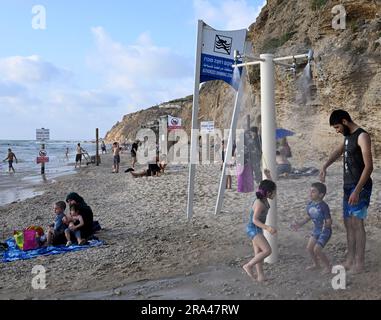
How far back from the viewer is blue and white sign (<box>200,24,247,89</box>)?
809 cm

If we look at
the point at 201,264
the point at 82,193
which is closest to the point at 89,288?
the point at 201,264

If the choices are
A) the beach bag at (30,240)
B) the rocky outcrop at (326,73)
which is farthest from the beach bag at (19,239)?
the rocky outcrop at (326,73)

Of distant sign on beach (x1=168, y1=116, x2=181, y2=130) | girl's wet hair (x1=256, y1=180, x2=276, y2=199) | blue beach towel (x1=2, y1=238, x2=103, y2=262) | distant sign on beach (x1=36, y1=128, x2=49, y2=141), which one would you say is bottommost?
blue beach towel (x1=2, y1=238, x2=103, y2=262)

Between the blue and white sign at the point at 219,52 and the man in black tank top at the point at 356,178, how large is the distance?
Answer: 357 cm

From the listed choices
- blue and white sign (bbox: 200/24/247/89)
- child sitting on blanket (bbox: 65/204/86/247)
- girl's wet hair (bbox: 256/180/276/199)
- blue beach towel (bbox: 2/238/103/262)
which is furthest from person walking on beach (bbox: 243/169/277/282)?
blue and white sign (bbox: 200/24/247/89)

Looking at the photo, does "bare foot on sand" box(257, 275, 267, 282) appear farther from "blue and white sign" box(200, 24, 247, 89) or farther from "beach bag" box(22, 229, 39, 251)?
"blue and white sign" box(200, 24, 247, 89)

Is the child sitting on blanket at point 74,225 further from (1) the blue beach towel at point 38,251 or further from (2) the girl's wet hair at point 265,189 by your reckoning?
(2) the girl's wet hair at point 265,189

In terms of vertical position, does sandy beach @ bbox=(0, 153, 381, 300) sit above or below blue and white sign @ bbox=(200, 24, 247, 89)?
below

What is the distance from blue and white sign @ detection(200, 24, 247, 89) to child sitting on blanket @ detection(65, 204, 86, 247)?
3.28m

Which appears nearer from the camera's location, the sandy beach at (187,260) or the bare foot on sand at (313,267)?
the sandy beach at (187,260)

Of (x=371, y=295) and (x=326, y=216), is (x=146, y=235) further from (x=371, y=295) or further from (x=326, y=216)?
(x=371, y=295)

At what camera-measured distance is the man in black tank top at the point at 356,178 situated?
15.4 ft

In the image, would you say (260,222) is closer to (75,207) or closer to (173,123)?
(75,207)
